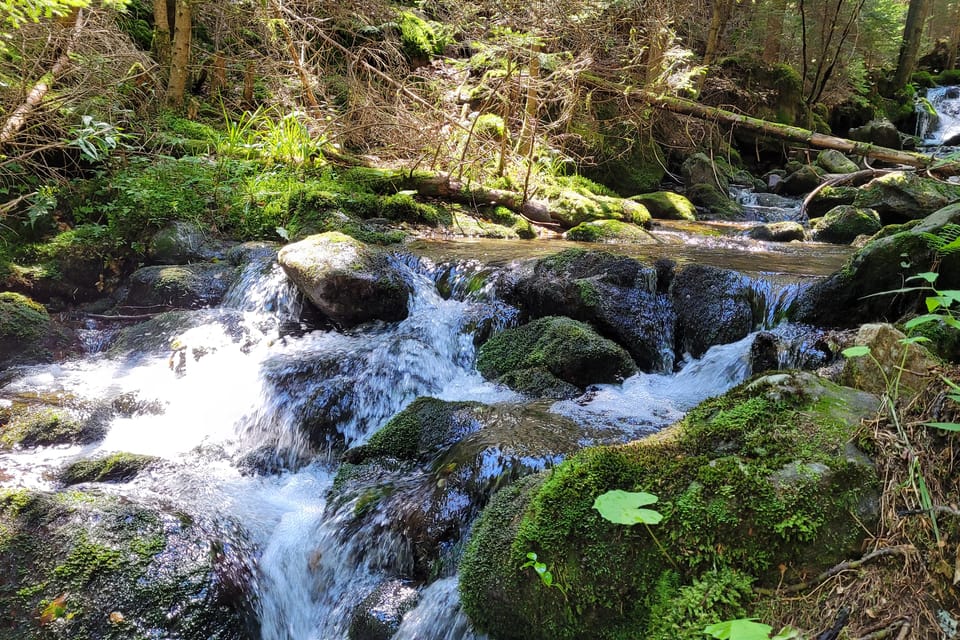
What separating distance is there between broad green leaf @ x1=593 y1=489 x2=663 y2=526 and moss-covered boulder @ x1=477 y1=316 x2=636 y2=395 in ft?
11.0

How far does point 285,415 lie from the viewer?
16.4ft

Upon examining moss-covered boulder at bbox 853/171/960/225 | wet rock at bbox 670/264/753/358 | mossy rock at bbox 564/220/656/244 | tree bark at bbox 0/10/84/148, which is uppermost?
tree bark at bbox 0/10/84/148

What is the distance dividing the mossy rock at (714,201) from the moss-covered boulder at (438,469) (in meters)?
9.87

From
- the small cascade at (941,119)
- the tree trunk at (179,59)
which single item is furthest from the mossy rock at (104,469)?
the small cascade at (941,119)

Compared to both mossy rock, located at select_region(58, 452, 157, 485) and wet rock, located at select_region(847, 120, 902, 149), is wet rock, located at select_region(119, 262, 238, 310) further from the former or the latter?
wet rock, located at select_region(847, 120, 902, 149)

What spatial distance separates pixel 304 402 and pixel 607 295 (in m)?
3.38

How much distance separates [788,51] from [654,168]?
10221 millimetres

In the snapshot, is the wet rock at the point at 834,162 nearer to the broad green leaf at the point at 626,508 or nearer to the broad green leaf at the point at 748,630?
the broad green leaf at the point at 626,508

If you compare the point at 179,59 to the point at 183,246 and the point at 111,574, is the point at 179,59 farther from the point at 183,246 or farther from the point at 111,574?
the point at 111,574

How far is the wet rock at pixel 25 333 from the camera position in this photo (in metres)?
5.58

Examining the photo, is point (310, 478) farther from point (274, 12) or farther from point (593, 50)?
point (593, 50)

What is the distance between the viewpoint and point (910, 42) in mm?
20156

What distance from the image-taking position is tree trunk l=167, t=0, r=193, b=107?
948cm

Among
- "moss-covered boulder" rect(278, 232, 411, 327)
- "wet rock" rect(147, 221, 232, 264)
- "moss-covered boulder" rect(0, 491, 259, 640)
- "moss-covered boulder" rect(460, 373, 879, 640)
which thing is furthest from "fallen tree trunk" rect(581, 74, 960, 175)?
"moss-covered boulder" rect(0, 491, 259, 640)
